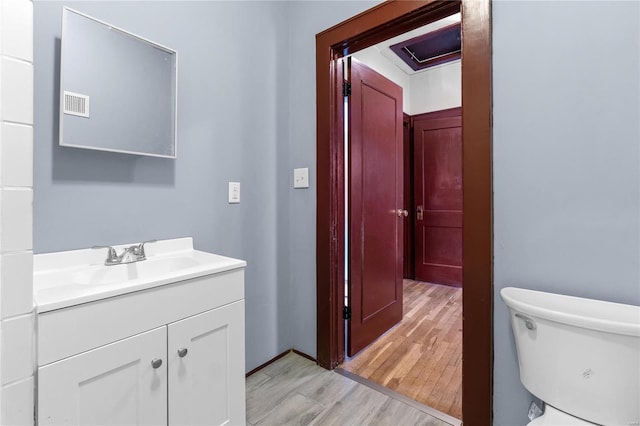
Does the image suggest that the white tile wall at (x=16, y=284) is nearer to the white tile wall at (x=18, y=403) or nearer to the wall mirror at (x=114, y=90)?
the white tile wall at (x=18, y=403)

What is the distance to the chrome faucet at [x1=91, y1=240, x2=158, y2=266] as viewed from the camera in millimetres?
1199

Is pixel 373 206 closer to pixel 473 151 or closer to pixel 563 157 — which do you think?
pixel 473 151

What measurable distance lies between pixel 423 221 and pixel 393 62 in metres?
1.89

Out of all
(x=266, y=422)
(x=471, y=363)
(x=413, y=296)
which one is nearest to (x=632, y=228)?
(x=471, y=363)

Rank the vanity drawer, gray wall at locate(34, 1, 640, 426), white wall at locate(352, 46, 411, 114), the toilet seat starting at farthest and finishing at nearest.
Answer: white wall at locate(352, 46, 411, 114) < gray wall at locate(34, 1, 640, 426) < the toilet seat < the vanity drawer

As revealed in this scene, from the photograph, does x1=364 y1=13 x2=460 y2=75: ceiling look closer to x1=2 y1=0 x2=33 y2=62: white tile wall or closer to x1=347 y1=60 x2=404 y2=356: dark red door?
x1=347 y1=60 x2=404 y2=356: dark red door

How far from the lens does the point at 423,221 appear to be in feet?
12.3

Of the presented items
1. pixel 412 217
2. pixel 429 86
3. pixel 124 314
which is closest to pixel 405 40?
pixel 429 86

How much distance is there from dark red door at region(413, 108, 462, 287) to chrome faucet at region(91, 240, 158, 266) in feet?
10.4

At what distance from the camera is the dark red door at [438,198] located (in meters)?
3.51

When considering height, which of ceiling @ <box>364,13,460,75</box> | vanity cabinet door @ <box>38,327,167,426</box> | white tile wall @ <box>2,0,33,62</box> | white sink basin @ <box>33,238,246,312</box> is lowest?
vanity cabinet door @ <box>38,327,167,426</box>

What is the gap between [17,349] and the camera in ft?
2.17

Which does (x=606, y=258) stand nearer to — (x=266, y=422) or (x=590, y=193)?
(x=590, y=193)


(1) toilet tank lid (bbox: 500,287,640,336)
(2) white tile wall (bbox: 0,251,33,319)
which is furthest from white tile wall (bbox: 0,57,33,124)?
(1) toilet tank lid (bbox: 500,287,640,336)
